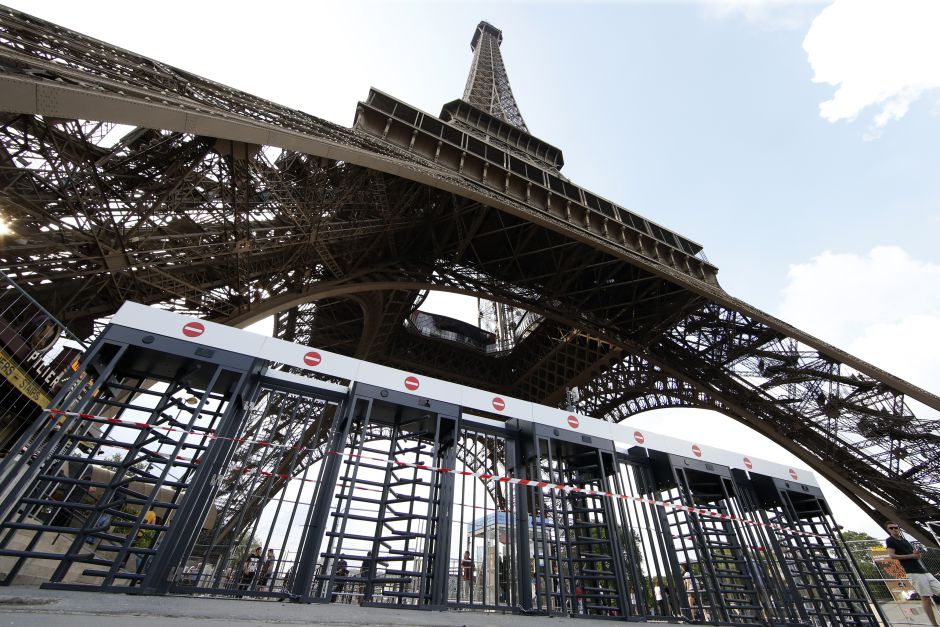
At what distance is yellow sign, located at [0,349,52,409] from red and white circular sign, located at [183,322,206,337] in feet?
20.0

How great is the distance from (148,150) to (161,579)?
9147mm

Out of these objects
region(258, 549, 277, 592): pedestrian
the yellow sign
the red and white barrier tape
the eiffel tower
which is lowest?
region(258, 549, 277, 592): pedestrian

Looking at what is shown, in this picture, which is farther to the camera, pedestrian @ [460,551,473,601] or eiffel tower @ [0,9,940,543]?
eiffel tower @ [0,9,940,543]

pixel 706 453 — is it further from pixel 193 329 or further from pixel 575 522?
pixel 193 329

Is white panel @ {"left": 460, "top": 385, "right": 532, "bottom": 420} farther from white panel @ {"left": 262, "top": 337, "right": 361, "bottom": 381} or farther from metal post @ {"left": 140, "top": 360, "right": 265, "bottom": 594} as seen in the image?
metal post @ {"left": 140, "top": 360, "right": 265, "bottom": 594}

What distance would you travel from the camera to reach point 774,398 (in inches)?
729

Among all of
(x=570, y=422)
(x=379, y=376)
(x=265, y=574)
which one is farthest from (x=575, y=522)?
(x=265, y=574)

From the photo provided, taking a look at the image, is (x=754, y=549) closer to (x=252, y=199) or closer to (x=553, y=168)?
(x=252, y=199)

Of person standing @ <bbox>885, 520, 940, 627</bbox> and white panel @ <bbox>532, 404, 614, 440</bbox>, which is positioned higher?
white panel @ <bbox>532, 404, 614, 440</bbox>

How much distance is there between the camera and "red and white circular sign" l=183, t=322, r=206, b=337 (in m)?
4.95

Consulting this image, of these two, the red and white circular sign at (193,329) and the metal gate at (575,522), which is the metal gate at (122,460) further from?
the metal gate at (575,522)

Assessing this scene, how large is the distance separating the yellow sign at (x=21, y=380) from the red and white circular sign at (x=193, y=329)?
6086 millimetres

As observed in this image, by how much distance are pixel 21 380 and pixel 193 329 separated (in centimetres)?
751

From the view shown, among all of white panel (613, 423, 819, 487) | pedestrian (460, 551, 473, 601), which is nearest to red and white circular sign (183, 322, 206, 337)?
pedestrian (460, 551, 473, 601)
